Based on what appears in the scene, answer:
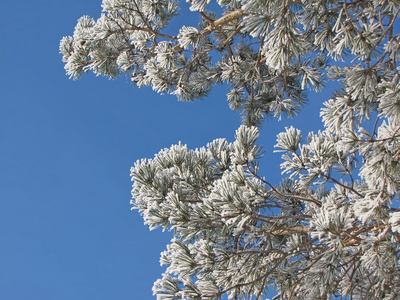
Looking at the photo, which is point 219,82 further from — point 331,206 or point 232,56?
point 331,206

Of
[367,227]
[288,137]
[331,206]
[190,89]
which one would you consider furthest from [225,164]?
[190,89]

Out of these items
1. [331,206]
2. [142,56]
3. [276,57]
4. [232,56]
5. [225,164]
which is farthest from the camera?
[142,56]

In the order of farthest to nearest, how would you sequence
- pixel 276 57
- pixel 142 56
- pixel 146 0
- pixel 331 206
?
pixel 142 56, pixel 146 0, pixel 331 206, pixel 276 57

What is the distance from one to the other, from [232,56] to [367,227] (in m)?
2.97

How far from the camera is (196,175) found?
353cm

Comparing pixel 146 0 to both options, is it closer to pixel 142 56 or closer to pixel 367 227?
pixel 142 56

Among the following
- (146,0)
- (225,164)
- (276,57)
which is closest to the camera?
(276,57)

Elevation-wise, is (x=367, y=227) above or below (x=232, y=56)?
below

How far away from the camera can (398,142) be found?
290 cm

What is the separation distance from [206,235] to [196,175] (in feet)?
1.59

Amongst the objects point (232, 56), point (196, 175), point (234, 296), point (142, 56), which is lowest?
point (234, 296)

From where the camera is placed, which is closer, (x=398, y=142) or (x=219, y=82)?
(x=398, y=142)

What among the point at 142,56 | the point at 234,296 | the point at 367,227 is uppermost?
the point at 142,56

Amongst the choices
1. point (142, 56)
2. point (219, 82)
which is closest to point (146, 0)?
point (142, 56)
